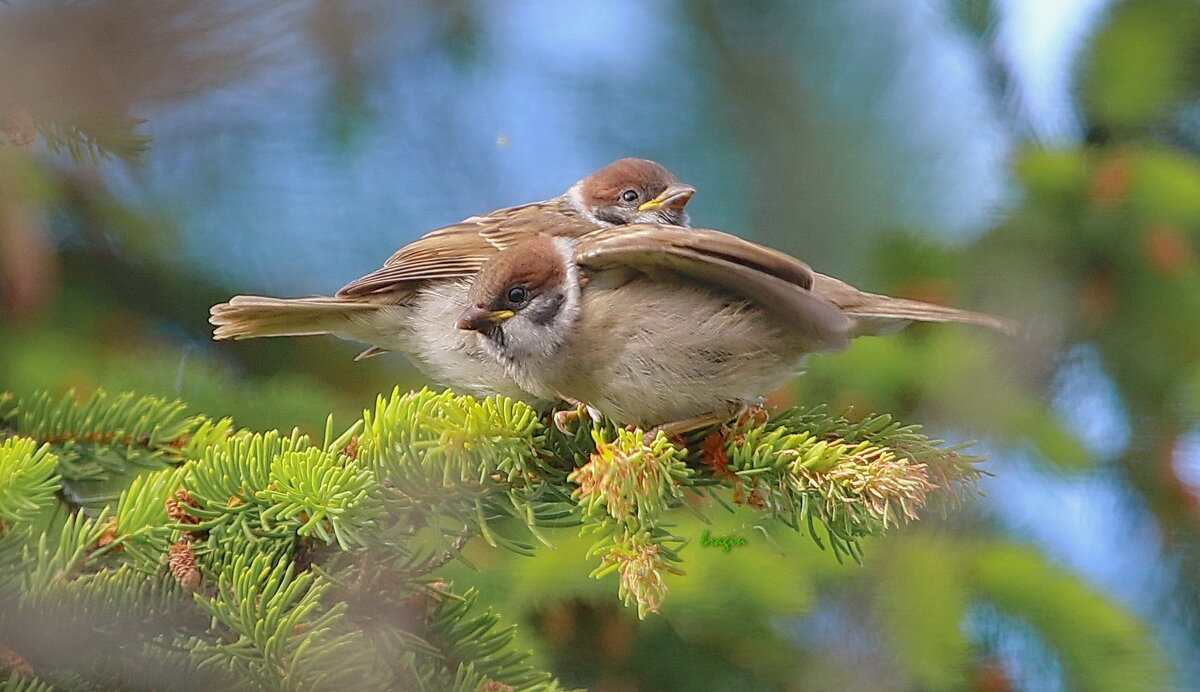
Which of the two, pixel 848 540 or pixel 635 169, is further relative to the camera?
pixel 635 169

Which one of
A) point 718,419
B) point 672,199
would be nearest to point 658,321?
point 718,419

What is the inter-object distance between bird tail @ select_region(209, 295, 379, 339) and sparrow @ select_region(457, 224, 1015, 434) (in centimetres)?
59

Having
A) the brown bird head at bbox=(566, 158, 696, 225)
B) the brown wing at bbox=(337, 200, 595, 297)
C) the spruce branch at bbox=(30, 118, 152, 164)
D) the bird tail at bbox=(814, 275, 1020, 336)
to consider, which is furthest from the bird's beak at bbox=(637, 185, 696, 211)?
the spruce branch at bbox=(30, 118, 152, 164)

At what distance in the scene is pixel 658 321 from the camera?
2.36 meters

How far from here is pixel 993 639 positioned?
277 cm

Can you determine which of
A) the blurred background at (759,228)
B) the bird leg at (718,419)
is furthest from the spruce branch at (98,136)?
the bird leg at (718,419)

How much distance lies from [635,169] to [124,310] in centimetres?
157

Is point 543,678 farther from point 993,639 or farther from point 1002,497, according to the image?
point 1002,497

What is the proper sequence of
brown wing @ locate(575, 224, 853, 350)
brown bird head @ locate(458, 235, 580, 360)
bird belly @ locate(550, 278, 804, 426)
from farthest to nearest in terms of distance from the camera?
brown bird head @ locate(458, 235, 580, 360) < bird belly @ locate(550, 278, 804, 426) < brown wing @ locate(575, 224, 853, 350)

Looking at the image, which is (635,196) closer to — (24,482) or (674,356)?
(674,356)

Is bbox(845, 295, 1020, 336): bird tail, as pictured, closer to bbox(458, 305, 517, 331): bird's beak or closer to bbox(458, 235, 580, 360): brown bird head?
bbox(458, 235, 580, 360): brown bird head

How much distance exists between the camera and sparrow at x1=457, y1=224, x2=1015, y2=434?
226 centimetres

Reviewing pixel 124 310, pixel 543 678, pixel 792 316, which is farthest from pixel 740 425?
pixel 124 310

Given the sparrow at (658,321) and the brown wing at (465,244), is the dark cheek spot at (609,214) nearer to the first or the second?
the brown wing at (465,244)
